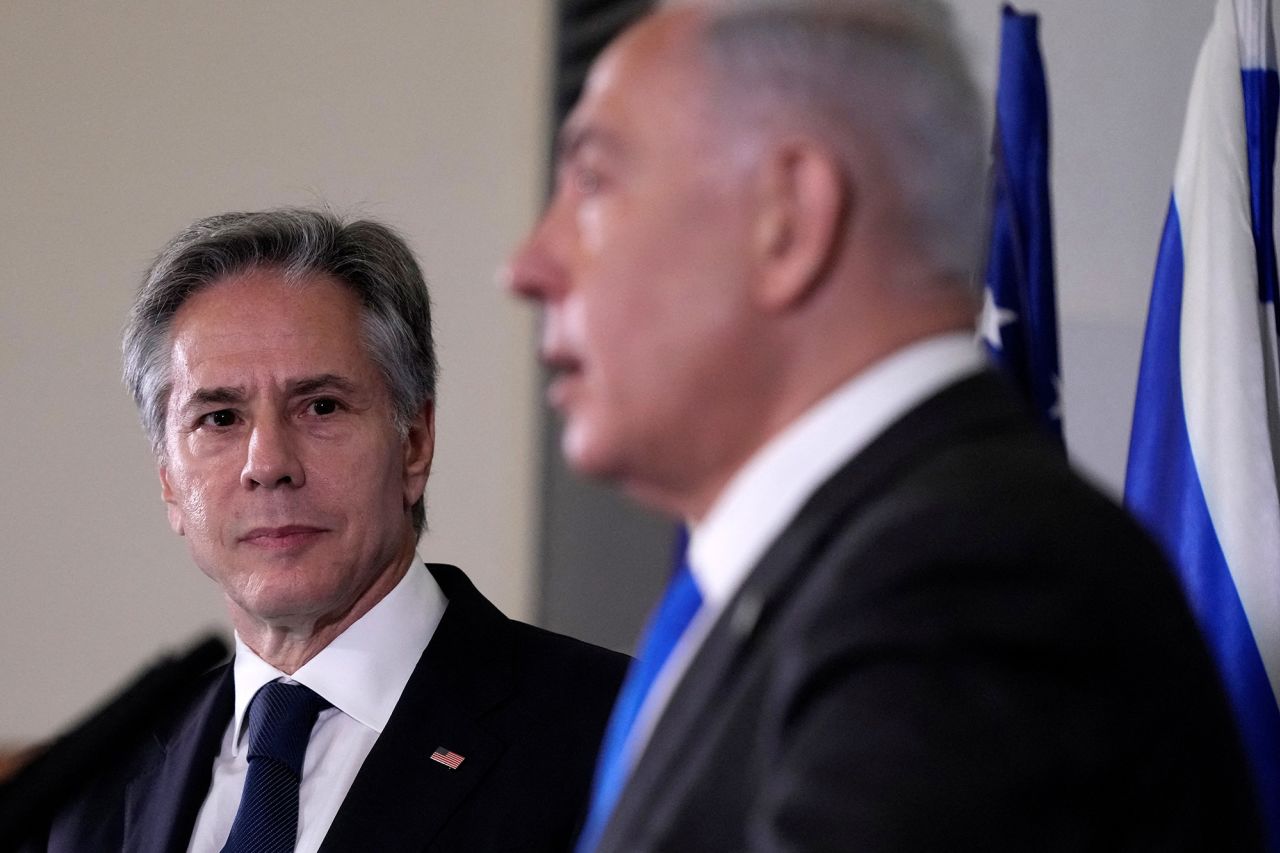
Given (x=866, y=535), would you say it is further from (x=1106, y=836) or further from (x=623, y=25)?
(x=623, y=25)

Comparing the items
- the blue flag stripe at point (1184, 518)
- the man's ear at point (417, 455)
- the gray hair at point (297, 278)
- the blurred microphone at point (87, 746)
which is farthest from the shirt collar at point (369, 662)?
the blue flag stripe at point (1184, 518)

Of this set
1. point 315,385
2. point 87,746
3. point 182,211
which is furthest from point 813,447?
point 182,211

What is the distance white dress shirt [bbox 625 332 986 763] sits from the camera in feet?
3.00

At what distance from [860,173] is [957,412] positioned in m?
0.14

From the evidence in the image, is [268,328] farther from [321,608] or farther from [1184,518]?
[1184,518]

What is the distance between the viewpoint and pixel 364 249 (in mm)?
2303

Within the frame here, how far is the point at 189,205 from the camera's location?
4.50 m

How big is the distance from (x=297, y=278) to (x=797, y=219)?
1.42 metres

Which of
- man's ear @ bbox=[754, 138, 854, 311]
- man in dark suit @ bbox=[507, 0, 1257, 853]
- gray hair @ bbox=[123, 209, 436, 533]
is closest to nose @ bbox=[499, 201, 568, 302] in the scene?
man in dark suit @ bbox=[507, 0, 1257, 853]

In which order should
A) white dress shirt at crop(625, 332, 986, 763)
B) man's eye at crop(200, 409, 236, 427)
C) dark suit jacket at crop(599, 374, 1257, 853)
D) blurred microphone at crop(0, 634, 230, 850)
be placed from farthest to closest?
man's eye at crop(200, 409, 236, 427) < blurred microphone at crop(0, 634, 230, 850) < white dress shirt at crop(625, 332, 986, 763) < dark suit jacket at crop(599, 374, 1257, 853)

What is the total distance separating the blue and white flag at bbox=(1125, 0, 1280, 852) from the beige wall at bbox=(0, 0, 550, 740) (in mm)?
2405

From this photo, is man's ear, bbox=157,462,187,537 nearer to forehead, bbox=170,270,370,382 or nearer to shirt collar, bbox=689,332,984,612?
forehead, bbox=170,270,370,382

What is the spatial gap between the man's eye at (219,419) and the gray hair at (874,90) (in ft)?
4.49

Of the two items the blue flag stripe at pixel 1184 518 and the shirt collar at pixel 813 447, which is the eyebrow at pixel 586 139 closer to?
the shirt collar at pixel 813 447
